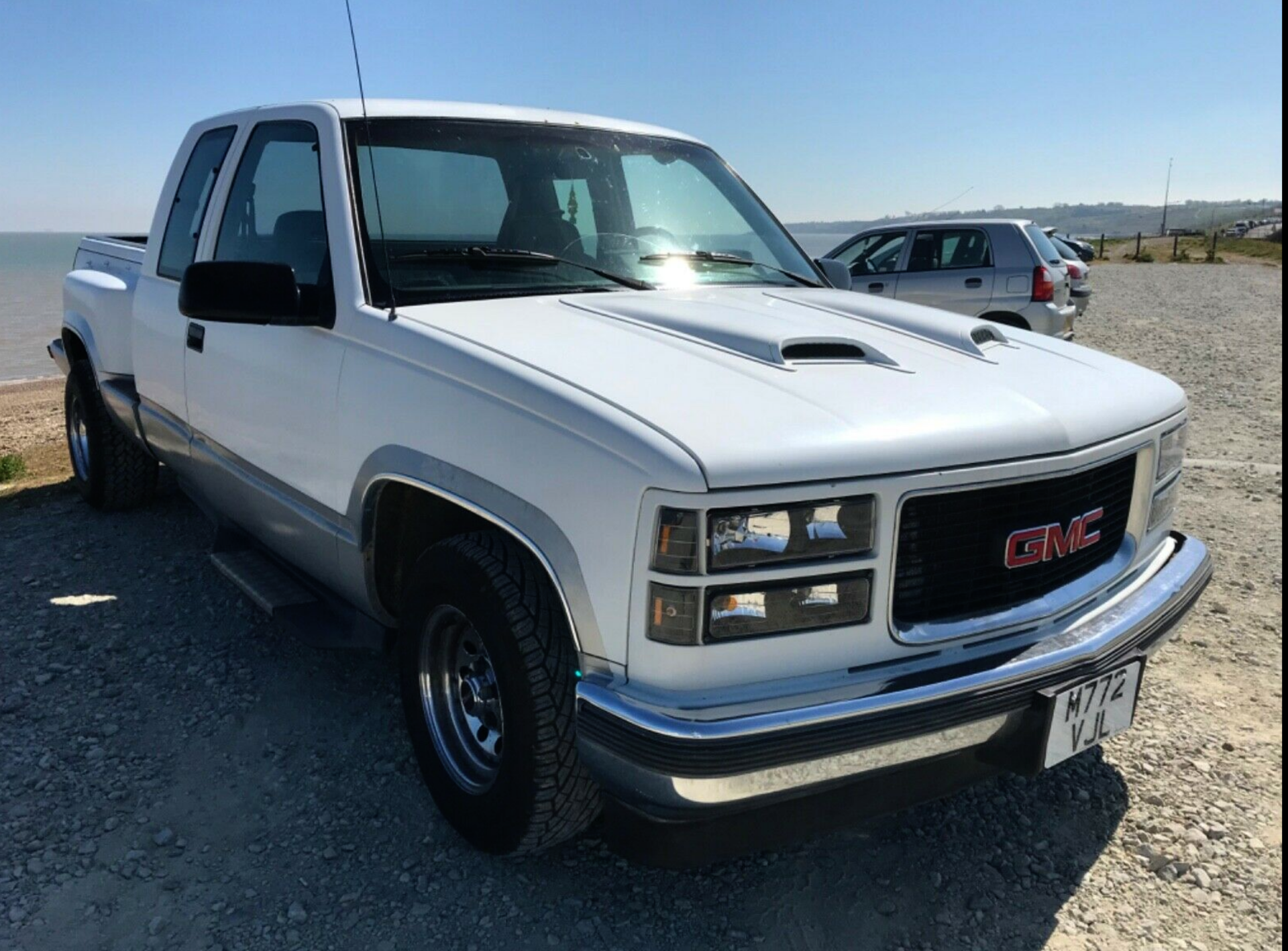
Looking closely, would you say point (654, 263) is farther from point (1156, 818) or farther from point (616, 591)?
point (1156, 818)

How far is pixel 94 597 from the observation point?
4508 mm

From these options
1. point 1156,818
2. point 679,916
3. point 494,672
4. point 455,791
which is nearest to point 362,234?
point 494,672

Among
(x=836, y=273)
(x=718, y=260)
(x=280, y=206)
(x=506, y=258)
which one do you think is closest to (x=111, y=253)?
(x=280, y=206)

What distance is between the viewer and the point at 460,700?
9.20ft

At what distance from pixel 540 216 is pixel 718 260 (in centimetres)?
63

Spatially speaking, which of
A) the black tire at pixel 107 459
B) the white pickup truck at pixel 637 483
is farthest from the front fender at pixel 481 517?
the black tire at pixel 107 459

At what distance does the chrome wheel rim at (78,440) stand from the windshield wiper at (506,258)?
3626 millimetres

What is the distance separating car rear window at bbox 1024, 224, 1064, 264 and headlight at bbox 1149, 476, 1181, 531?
8625 millimetres

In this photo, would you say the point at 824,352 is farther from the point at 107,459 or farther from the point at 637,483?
the point at 107,459

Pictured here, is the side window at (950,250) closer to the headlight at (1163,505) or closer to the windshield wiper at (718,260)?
the windshield wiper at (718,260)

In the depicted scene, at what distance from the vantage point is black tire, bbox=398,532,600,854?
2311 millimetres

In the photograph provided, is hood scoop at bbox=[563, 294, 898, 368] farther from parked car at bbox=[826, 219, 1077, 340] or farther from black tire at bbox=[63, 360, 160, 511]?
parked car at bbox=[826, 219, 1077, 340]

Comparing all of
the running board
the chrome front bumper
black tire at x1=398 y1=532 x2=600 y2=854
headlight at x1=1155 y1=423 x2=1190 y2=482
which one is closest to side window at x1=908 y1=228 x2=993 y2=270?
headlight at x1=1155 y1=423 x2=1190 y2=482

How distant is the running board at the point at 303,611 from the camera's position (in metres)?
3.15
